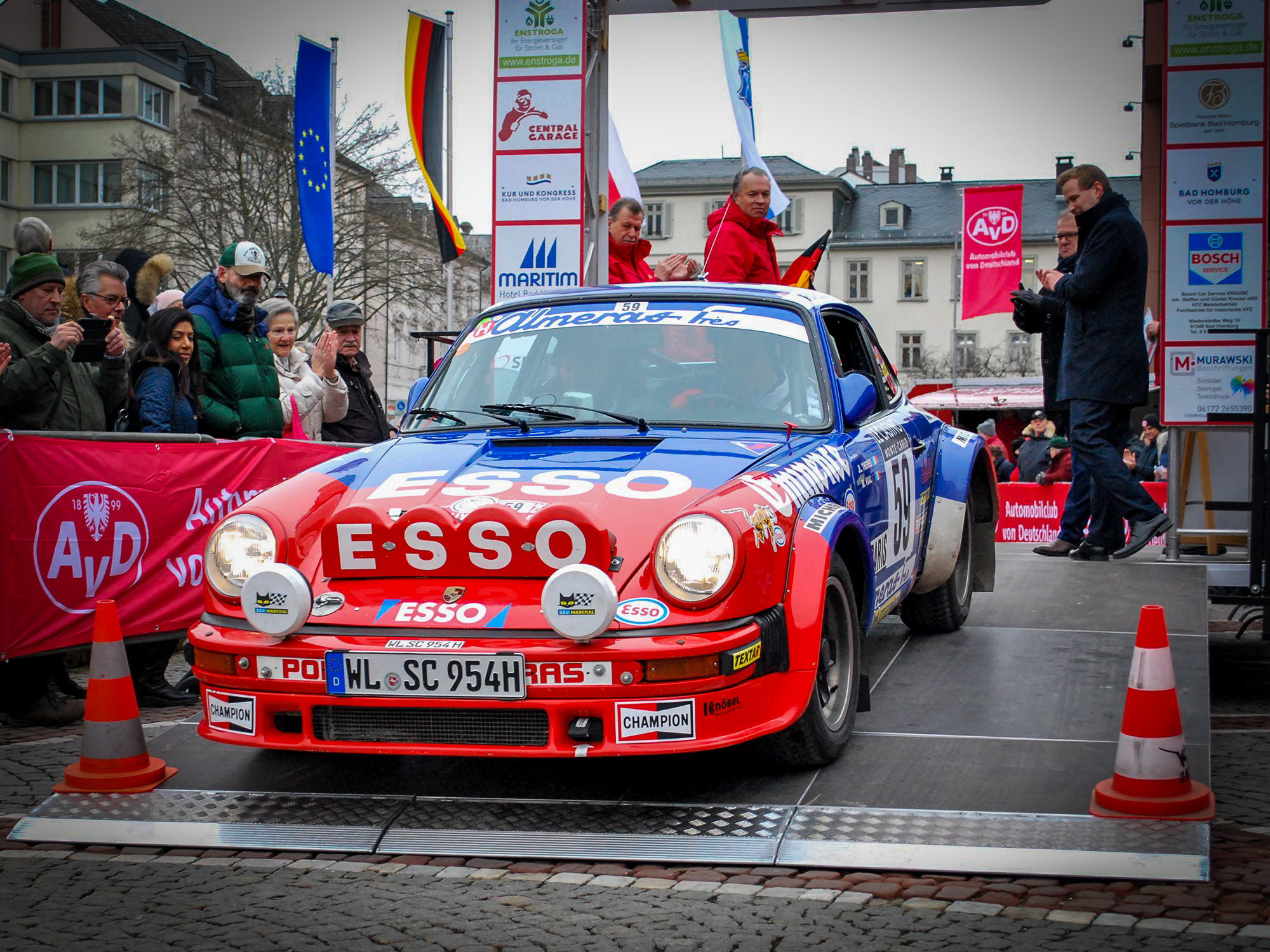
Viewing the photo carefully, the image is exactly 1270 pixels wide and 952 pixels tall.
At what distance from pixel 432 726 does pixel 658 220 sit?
271 ft

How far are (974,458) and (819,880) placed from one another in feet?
12.2

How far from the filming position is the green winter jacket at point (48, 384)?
6.62 meters

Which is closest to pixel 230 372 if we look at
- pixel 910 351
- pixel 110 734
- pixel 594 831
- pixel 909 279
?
pixel 110 734

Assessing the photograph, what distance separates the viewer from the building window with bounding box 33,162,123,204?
2176 inches

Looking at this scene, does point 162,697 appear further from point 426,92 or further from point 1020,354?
point 1020,354

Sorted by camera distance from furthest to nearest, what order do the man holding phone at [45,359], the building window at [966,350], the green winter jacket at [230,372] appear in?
the building window at [966,350], the green winter jacket at [230,372], the man holding phone at [45,359]

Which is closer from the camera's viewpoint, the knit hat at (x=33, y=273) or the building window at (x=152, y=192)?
the knit hat at (x=33, y=273)

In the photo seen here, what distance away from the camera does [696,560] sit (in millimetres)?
4352

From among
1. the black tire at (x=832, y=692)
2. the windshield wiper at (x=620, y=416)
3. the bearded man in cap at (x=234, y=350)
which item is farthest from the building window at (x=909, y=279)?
the black tire at (x=832, y=692)

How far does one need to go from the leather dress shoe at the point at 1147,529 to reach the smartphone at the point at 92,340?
5.59m

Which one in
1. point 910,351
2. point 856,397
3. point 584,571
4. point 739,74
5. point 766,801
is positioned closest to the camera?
point 584,571

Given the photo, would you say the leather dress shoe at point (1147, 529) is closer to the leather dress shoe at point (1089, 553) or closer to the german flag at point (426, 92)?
the leather dress shoe at point (1089, 553)

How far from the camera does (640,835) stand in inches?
167

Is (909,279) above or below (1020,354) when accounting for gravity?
above
